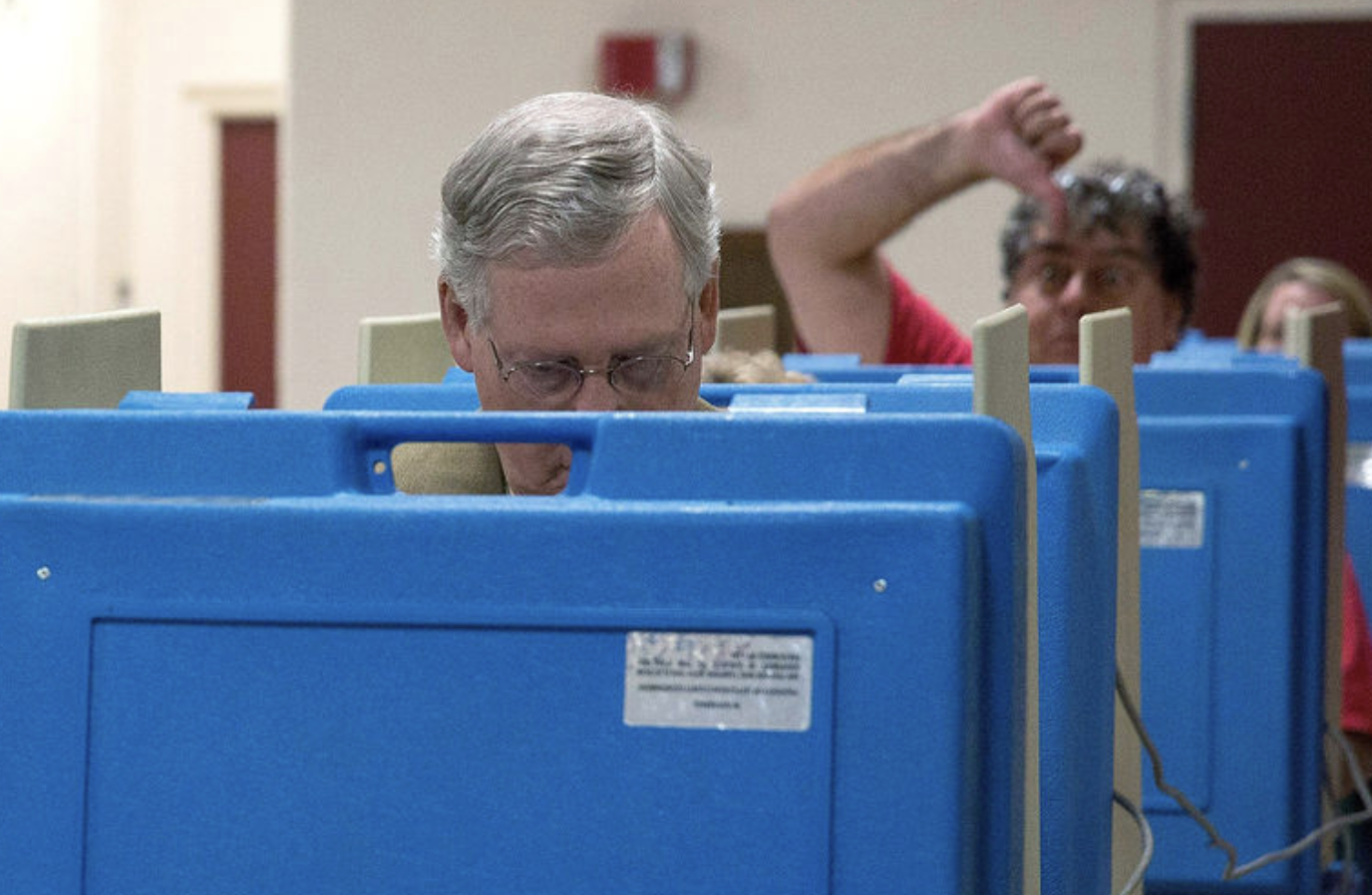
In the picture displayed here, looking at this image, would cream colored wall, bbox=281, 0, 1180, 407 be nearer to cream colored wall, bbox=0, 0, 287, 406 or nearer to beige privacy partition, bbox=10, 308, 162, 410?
cream colored wall, bbox=0, 0, 287, 406

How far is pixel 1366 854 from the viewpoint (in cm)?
256

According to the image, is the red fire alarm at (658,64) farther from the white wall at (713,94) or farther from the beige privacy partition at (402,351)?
the beige privacy partition at (402,351)

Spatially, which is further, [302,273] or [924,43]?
[302,273]

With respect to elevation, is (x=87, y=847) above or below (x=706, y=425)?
below

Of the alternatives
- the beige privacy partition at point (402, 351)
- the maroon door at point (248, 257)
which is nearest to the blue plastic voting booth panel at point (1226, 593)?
the beige privacy partition at point (402, 351)

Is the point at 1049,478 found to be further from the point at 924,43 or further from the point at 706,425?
the point at 924,43

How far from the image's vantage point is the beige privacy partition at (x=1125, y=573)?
125 centimetres

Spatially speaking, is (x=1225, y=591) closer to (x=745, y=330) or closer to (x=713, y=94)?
(x=745, y=330)

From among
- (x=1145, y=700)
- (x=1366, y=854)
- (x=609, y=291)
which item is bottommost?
(x=1366, y=854)

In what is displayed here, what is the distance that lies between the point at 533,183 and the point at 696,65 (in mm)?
4562

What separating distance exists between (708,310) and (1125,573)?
322 mm

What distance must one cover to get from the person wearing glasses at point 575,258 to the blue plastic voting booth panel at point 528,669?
1.11 feet

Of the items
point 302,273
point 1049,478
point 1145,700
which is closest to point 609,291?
point 1049,478

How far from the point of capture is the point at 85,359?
1130mm
